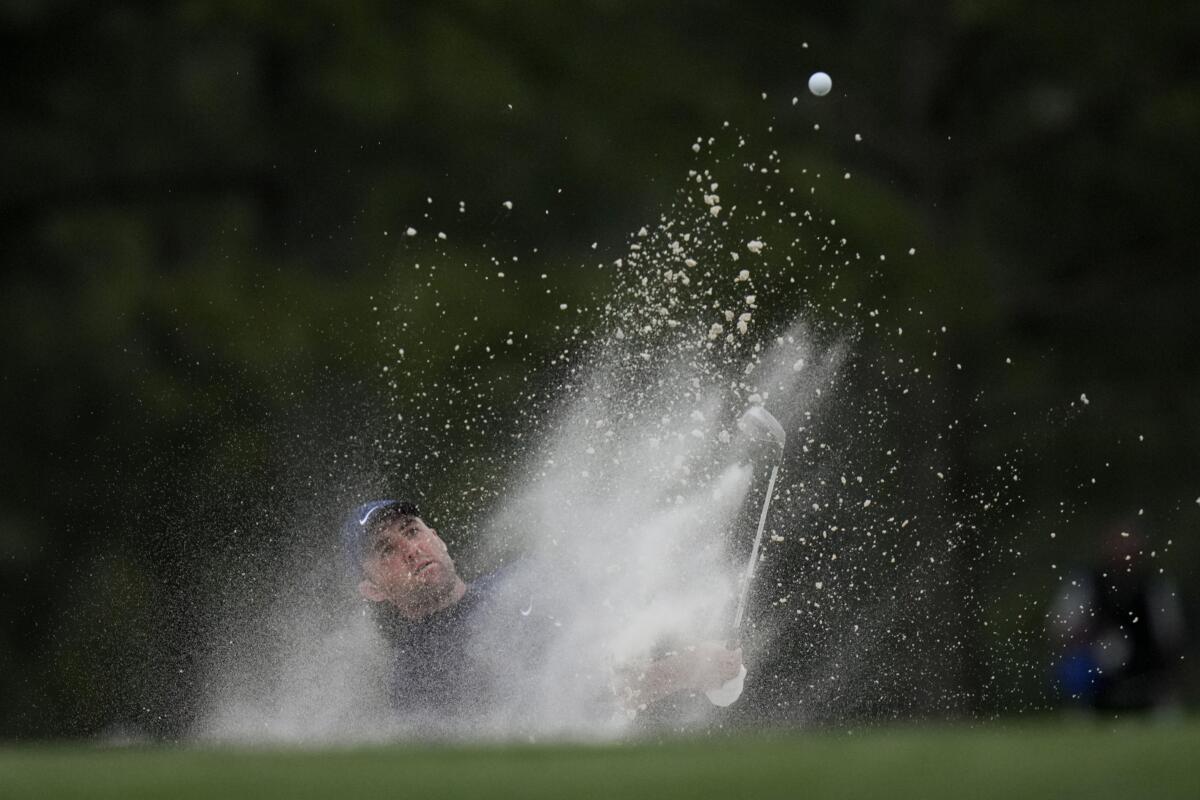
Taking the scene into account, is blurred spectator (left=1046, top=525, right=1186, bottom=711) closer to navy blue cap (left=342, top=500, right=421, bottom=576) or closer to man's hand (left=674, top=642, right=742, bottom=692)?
man's hand (left=674, top=642, right=742, bottom=692)

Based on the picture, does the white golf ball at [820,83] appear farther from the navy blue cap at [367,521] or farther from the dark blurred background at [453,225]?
the navy blue cap at [367,521]

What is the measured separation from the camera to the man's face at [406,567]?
8625mm

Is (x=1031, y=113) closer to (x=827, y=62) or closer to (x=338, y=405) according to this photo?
(x=827, y=62)

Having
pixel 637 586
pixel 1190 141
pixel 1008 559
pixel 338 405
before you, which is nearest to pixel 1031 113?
pixel 1190 141

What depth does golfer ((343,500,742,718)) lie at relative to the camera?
8.46 m

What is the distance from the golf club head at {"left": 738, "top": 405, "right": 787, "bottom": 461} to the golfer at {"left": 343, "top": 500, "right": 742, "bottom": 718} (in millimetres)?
893

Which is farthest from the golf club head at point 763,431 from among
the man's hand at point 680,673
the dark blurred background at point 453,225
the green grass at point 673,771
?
the green grass at point 673,771

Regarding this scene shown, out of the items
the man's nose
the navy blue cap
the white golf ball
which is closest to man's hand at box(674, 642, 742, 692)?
the man's nose

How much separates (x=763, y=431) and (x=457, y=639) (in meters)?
2.30

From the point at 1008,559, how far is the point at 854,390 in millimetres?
3331

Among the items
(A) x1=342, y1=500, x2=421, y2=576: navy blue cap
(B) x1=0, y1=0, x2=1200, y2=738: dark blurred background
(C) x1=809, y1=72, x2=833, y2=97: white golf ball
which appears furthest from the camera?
(B) x1=0, y1=0, x2=1200, y2=738: dark blurred background

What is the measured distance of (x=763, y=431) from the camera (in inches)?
405

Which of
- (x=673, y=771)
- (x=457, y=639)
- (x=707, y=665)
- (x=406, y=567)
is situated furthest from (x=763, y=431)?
(x=673, y=771)

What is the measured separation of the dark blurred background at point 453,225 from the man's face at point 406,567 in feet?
10.1
